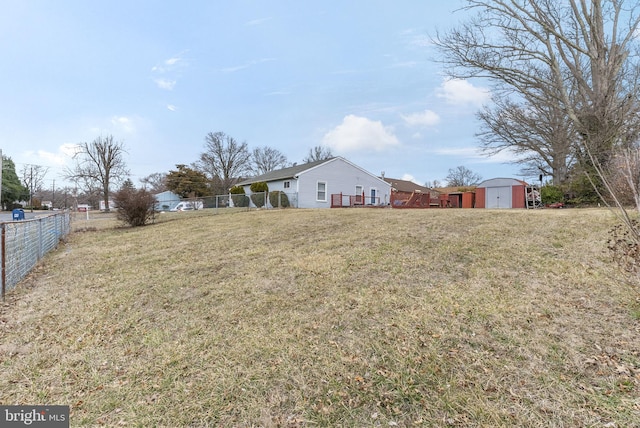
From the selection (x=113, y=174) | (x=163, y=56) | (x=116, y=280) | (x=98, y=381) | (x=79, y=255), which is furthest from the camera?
(x=113, y=174)

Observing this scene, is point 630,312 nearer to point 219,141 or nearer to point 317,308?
point 317,308

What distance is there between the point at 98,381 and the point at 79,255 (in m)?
6.60

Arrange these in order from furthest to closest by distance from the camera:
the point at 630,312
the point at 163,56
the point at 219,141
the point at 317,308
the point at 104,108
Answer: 1. the point at 219,141
2. the point at 104,108
3. the point at 163,56
4. the point at 317,308
5. the point at 630,312

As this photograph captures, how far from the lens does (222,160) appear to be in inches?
1703

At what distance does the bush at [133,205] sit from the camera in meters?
12.6

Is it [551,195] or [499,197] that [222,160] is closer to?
[499,197]

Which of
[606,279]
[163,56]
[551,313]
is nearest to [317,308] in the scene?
[551,313]

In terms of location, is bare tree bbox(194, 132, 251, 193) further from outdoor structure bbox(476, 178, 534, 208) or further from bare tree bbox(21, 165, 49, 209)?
outdoor structure bbox(476, 178, 534, 208)

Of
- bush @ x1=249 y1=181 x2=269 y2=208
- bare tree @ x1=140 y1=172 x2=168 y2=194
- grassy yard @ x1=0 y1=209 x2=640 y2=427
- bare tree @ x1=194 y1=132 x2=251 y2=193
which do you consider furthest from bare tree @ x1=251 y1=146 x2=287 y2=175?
grassy yard @ x1=0 y1=209 x2=640 y2=427

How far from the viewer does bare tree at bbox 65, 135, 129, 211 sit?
112 ft

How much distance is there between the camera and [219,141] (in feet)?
142

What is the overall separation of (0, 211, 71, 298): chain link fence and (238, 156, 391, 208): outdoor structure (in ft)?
41.4

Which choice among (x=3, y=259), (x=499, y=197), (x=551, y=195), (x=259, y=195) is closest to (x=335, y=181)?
(x=259, y=195)

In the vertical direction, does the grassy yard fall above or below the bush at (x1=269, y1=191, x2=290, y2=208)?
below
